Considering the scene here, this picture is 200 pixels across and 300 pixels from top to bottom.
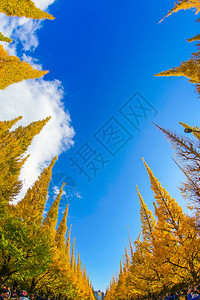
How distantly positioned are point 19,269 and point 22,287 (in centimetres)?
868

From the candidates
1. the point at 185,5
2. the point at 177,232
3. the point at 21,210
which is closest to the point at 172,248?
the point at 177,232

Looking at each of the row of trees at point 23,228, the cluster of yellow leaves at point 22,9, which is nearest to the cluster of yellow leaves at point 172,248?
the row of trees at point 23,228

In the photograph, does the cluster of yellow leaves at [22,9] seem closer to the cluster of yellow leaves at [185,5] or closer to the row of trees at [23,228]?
the cluster of yellow leaves at [185,5]

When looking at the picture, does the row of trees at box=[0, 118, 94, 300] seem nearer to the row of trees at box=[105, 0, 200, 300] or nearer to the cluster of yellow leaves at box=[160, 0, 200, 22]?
the row of trees at box=[105, 0, 200, 300]

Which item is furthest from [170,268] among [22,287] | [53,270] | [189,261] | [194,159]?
[22,287]

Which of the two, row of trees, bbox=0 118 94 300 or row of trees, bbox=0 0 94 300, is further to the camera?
row of trees, bbox=0 118 94 300

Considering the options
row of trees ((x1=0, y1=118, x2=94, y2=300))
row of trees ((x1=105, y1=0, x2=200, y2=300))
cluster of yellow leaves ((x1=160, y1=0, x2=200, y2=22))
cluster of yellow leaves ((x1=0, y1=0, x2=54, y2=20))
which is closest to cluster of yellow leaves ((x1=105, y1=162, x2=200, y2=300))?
row of trees ((x1=105, y1=0, x2=200, y2=300))

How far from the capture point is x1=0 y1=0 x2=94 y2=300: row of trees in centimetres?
838

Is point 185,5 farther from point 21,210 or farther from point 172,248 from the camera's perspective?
point 21,210

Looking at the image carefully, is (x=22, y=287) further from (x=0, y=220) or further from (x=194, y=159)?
(x=194, y=159)

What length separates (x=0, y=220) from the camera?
1023cm

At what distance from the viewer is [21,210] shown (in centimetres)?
1261

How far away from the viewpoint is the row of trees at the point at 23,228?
9461mm

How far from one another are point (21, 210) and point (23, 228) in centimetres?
324
